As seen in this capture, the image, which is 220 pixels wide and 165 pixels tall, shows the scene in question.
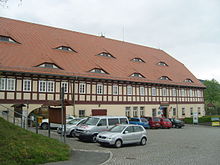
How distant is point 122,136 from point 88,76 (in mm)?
16713

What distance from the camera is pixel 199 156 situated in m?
Answer: 12.8

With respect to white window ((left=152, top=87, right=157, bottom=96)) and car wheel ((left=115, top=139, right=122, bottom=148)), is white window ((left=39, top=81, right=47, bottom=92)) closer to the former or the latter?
car wheel ((left=115, top=139, right=122, bottom=148))

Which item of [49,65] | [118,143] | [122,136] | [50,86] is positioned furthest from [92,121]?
[49,65]

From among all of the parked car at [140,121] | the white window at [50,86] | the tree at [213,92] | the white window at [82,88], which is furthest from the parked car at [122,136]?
the tree at [213,92]

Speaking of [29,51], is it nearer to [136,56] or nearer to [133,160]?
[136,56]

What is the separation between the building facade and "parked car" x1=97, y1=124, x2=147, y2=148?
44.1 feet

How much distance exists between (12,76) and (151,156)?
61.1 feet

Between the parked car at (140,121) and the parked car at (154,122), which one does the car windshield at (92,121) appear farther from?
the parked car at (154,122)

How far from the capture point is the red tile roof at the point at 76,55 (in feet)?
93.3

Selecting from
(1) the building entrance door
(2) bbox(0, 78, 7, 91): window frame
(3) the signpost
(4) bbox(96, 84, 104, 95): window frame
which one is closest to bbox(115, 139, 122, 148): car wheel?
(2) bbox(0, 78, 7, 91): window frame

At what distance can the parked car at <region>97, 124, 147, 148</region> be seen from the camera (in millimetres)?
15227

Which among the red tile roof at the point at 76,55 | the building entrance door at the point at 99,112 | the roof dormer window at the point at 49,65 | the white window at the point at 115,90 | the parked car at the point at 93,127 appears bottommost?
the parked car at the point at 93,127

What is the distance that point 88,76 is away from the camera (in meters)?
31.5

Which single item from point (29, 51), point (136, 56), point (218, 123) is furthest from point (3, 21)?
point (218, 123)
